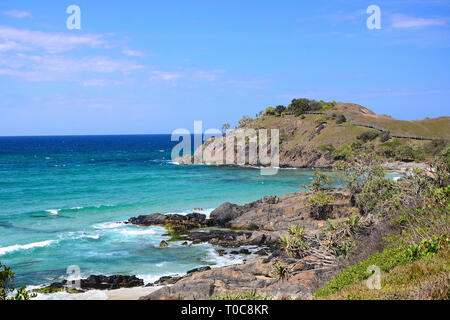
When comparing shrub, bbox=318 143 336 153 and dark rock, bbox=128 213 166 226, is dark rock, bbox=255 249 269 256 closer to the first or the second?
dark rock, bbox=128 213 166 226

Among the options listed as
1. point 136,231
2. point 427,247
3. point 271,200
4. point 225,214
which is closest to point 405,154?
point 271,200

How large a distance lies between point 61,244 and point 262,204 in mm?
19781

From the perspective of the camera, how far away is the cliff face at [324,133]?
86.3 metres

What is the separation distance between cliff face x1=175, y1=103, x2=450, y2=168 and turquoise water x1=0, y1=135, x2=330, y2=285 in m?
11.2

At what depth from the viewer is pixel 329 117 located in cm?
10594

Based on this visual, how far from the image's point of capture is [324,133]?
9569 centimetres

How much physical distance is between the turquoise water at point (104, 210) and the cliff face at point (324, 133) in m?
11.2

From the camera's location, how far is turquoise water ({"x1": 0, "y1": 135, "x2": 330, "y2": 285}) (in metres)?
26.5

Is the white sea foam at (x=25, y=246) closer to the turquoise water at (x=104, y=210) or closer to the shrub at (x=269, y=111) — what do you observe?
the turquoise water at (x=104, y=210)

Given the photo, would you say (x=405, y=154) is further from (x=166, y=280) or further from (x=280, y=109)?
(x=166, y=280)

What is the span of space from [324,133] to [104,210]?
66.2 m

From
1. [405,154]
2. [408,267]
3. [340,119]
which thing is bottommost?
[408,267]
